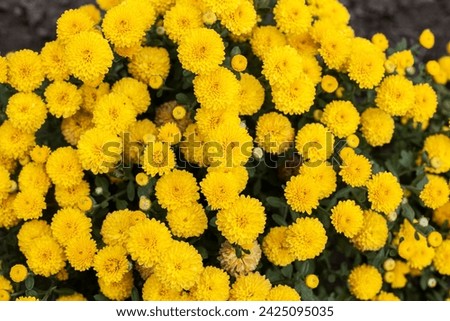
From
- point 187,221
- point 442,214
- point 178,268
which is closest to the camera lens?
point 178,268

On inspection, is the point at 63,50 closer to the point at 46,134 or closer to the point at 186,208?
the point at 46,134

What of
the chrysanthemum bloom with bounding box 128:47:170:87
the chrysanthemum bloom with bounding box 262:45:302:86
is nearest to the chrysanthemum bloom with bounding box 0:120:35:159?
the chrysanthemum bloom with bounding box 128:47:170:87

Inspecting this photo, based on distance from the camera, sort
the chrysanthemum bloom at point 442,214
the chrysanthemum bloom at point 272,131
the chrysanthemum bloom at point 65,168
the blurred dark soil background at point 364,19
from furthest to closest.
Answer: the blurred dark soil background at point 364,19
the chrysanthemum bloom at point 442,214
the chrysanthemum bloom at point 272,131
the chrysanthemum bloom at point 65,168

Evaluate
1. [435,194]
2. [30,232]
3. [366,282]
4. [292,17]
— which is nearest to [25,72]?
[30,232]

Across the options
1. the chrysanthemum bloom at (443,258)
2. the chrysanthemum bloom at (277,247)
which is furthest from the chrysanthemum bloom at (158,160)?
the chrysanthemum bloom at (443,258)

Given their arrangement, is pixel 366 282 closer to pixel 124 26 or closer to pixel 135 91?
pixel 135 91

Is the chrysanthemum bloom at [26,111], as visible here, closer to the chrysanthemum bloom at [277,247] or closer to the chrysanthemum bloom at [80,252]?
the chrysanthemum bloom at [80,252]
